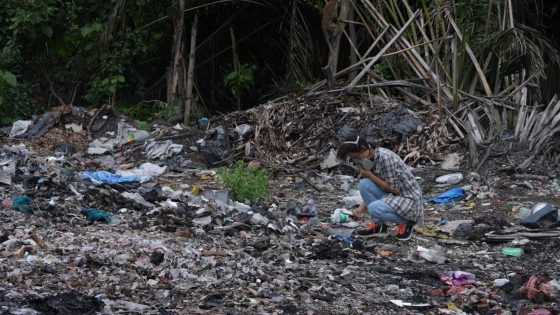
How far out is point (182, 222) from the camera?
6.53 meters

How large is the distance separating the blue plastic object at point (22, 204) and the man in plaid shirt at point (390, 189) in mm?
2357

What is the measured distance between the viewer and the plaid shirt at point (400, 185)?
6.51 m

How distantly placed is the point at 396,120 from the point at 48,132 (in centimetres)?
440

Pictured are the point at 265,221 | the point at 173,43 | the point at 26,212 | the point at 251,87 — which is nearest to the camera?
the point at 26,212

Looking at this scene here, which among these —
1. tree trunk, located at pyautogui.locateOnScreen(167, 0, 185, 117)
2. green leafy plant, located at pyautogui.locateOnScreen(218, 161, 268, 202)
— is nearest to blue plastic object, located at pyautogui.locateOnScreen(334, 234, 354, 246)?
green leafy plant, located at pyautogui.locateOnScreen(218, 161, 268, 202)

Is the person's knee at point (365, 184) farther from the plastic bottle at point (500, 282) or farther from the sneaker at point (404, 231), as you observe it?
the plastic bottle at point (500, 282)

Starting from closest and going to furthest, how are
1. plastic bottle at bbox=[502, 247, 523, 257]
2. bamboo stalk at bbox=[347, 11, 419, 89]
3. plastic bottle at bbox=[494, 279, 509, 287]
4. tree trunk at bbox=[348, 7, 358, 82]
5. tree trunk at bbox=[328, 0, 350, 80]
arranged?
plastic bottle at bbox=[494, 279, 509, 287]
plastic bottle at bbox=[502, 247, 523, 257]
bamboo stalk at bbox=[347, 11, 419, 89]
tree trunk at bbox=[328, 0, 350, 80]
tree trunk at bbox=[348, 7, 358, 82]

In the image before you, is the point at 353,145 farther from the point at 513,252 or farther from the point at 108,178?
the point at 108,178

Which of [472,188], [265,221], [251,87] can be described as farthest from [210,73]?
[265,221]

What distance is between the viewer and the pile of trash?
4.70 m

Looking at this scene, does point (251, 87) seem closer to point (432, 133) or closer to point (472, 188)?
point (432, 133)

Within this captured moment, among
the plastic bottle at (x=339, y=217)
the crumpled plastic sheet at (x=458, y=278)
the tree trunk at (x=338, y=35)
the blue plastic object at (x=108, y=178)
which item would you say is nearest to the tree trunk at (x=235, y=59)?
the tree trunk at (x=338, y=35)

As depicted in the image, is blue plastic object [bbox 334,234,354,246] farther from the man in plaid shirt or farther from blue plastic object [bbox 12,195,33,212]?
blue plastic object [bbox 12,195,33,212]

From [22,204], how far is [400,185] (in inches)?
111
